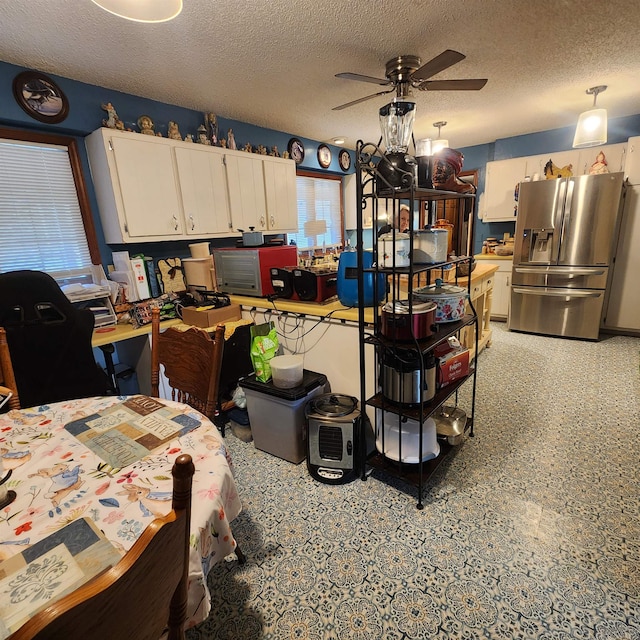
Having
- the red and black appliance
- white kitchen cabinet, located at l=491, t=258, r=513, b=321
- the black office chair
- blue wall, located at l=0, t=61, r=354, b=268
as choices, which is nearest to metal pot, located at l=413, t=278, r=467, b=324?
the red and black appliance

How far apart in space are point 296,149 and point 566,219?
3.11 m

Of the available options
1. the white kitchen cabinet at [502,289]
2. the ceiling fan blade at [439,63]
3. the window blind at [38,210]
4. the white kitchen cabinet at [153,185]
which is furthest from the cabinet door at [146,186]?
the white kitchen cabinet at [502,289]

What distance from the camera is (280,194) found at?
355 centimetres

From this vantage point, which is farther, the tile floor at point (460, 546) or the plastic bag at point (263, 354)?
the plastic bag at point (263, 354)

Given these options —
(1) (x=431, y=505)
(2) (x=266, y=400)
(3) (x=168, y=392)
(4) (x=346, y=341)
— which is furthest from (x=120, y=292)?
(1) (x=431, y=505)

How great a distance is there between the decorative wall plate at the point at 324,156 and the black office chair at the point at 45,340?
3.46 metres

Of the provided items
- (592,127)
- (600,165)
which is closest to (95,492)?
(592,127)

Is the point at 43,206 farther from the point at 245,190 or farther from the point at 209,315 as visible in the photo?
the point at 245,190

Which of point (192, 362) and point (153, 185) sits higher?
point (153, 185)

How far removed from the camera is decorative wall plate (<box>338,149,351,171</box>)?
471cm

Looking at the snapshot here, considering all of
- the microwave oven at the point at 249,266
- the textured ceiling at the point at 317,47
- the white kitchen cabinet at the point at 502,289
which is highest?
the textured ceiling at the point at 317,47

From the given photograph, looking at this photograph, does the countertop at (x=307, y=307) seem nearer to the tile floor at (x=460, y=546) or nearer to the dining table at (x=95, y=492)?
the tile floor at (x=460, y=546)

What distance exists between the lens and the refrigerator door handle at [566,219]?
3.59 meters

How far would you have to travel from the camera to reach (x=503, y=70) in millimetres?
2482
